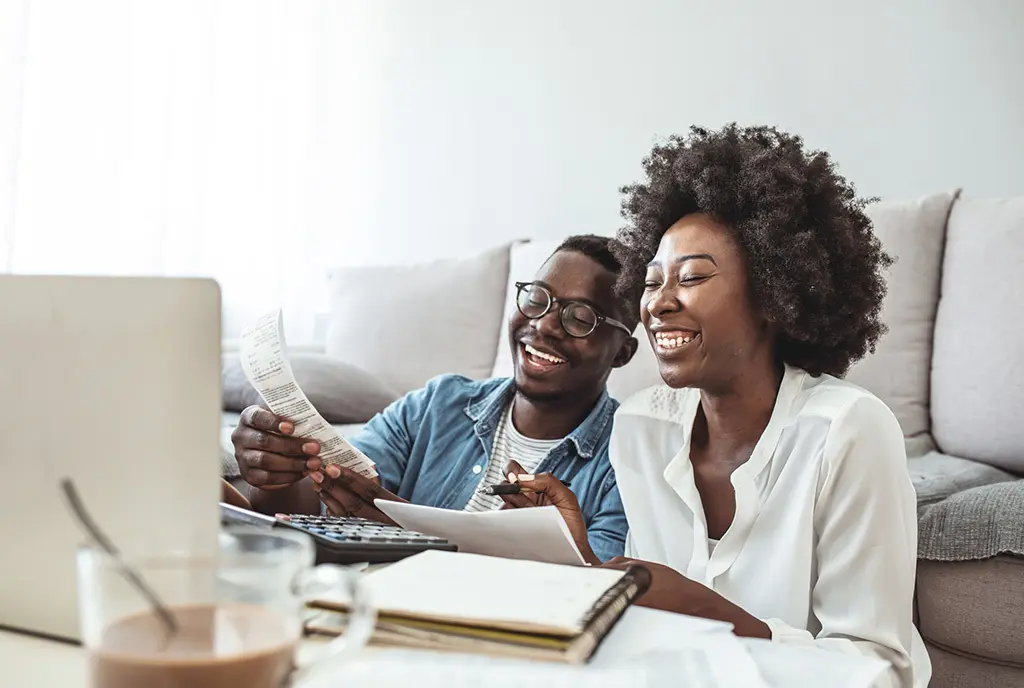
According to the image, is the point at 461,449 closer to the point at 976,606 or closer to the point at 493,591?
the point at 976,606

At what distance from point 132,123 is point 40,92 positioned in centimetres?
35

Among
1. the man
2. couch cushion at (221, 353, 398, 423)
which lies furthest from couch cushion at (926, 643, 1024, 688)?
couch cushion at (221, 353, 398, 423)

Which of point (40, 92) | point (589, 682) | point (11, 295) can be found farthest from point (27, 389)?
point (40, 92)

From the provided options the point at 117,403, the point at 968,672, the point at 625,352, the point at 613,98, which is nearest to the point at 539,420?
the point at 625,352

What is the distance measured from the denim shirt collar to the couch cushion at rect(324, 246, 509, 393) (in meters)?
1.05

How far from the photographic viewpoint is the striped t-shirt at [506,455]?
145 centimetres

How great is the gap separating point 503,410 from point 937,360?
1.03 meters

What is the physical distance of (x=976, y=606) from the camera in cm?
140

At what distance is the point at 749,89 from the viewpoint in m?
2.65

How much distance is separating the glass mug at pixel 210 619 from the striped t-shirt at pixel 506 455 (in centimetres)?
101

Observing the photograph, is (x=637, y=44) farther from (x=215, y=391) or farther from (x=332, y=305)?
(x=215, y=391)

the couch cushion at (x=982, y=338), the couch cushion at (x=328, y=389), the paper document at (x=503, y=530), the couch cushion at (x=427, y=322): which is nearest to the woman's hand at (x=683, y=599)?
the paper document at (x=503, y=530)

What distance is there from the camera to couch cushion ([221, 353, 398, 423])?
92.0 inches

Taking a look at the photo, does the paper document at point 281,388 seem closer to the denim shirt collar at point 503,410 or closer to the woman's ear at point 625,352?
the denim shirt collar at point 503,410
